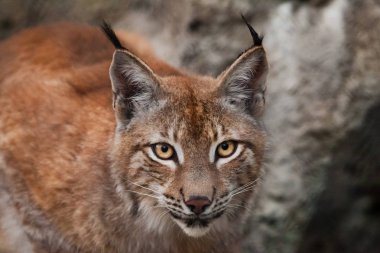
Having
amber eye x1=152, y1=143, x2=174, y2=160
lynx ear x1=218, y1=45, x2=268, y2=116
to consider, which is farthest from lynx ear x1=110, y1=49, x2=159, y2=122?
lynx ear x1=218, y1=45, x2=268, y2=116

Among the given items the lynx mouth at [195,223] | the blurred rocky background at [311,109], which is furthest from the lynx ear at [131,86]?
the blurred rocky background at [311,109]

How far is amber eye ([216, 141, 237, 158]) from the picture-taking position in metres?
4.71

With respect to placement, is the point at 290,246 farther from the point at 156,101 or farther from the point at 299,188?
the point at 156,101

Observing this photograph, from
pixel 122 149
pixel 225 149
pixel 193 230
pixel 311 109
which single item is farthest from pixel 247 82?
pixel 311 109

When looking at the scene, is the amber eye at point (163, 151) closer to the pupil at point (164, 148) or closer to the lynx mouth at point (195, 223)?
the pupil at point (164, 148)

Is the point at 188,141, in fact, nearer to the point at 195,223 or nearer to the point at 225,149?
the point at 225,149

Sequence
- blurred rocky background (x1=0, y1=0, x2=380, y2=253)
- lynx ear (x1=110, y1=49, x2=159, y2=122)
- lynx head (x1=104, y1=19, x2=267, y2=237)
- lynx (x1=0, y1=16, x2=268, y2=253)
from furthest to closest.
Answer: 1. blurred rocky background (x1=0, y1=0, x2=380, y2=253)
2. lynx ear (x1=110, y1=49, x2=159, y2=122)
3. lynx (x1=0, y1=16, x2=268, y2=253)
4. lynx head (x1=104, y1=19, x2=267, y2=237)

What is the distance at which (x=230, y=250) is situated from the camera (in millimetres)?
5383

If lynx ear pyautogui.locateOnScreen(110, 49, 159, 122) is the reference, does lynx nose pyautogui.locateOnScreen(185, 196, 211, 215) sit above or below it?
below

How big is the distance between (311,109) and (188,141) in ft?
→ 7.75

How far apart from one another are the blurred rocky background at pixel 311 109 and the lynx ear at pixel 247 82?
161cm

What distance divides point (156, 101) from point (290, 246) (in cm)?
248

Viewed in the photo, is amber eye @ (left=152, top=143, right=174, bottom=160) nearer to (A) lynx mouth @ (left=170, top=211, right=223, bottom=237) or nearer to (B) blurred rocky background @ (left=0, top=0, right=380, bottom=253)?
(A) lynx mouth @ (left=170, top=211, right=223, bottom=237)

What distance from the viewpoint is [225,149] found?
15.6 ft
